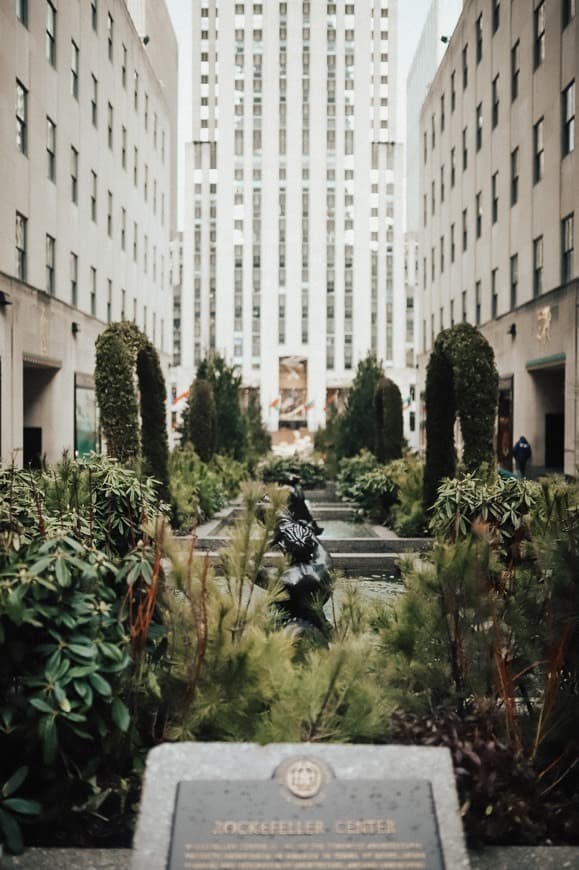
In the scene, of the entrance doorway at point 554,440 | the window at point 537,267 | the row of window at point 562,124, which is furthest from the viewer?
the entrance doorway at point 554,440

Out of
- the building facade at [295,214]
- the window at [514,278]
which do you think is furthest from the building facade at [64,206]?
the building facade at [295,214]

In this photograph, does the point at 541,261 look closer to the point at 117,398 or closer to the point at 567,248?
the point at 567,248

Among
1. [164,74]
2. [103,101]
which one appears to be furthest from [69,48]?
[164,74]

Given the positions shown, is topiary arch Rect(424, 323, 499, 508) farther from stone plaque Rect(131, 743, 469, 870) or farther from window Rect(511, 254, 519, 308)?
window Rect(511, 254, 519, 308)

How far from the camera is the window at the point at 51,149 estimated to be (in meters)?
23.7

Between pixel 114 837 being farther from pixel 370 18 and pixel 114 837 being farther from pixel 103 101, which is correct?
pixel 370 18

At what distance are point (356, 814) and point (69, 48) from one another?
28004 millimetres

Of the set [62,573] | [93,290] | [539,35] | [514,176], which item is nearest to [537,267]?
[514,176]

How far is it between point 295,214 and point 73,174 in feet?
188

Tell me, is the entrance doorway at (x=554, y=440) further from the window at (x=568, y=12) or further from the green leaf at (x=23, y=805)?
the green leaf at (x=23, y=805)

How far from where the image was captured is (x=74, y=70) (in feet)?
86.5

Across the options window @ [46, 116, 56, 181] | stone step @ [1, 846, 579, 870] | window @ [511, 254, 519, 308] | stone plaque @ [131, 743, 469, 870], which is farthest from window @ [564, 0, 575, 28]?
stone plaque @ [131, 743, 469, 870]

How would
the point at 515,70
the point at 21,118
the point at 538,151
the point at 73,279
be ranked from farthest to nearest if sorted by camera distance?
the point at 515,70, the point at 73,279, the point at 538,151, the point at 21,118

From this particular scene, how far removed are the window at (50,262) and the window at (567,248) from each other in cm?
1574
